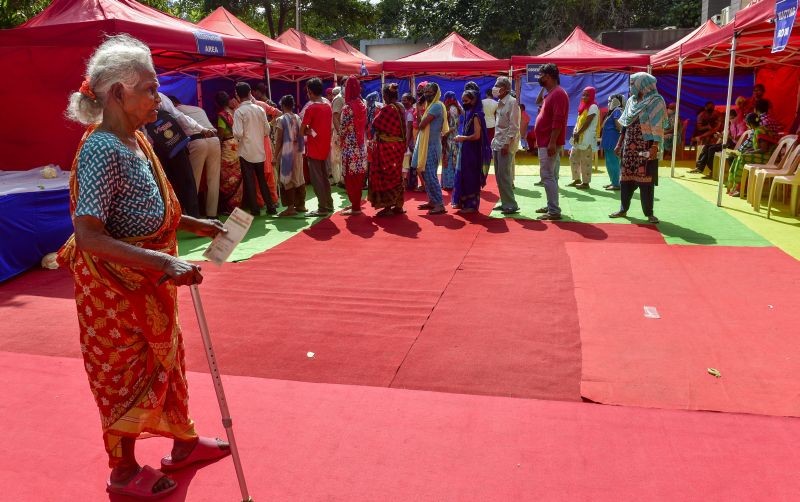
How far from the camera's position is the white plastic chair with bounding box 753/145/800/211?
7.82m

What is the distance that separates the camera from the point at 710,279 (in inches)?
203

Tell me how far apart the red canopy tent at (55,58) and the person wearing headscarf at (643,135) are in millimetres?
4881

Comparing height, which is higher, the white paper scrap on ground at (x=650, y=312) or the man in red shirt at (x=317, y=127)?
the man in red shirt at (x=317, y=127)

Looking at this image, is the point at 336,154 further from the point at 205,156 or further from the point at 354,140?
the point at 205,156

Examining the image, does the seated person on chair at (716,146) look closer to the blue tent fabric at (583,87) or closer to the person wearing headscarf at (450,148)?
the blue tent fabric at (583,87)

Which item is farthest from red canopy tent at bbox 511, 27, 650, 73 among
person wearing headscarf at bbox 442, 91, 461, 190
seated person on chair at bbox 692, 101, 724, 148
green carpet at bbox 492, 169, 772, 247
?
person wearing headscarf at bbox 442, 91, 461, 190

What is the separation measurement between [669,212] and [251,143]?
5443 mm

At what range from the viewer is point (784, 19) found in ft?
20.0

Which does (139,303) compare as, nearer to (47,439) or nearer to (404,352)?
(47,439)

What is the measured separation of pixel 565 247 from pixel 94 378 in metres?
4.99

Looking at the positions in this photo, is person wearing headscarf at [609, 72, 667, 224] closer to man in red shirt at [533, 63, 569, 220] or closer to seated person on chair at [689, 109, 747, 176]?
man in red shirt at [533, 63, 569, 220]

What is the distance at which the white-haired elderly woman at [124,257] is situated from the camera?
2.03 metres

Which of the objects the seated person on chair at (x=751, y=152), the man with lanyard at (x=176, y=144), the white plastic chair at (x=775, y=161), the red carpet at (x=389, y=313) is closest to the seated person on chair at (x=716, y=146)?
the seated person on chair at (x=751, y=152)

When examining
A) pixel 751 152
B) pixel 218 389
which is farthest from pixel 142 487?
pixel 751 152
